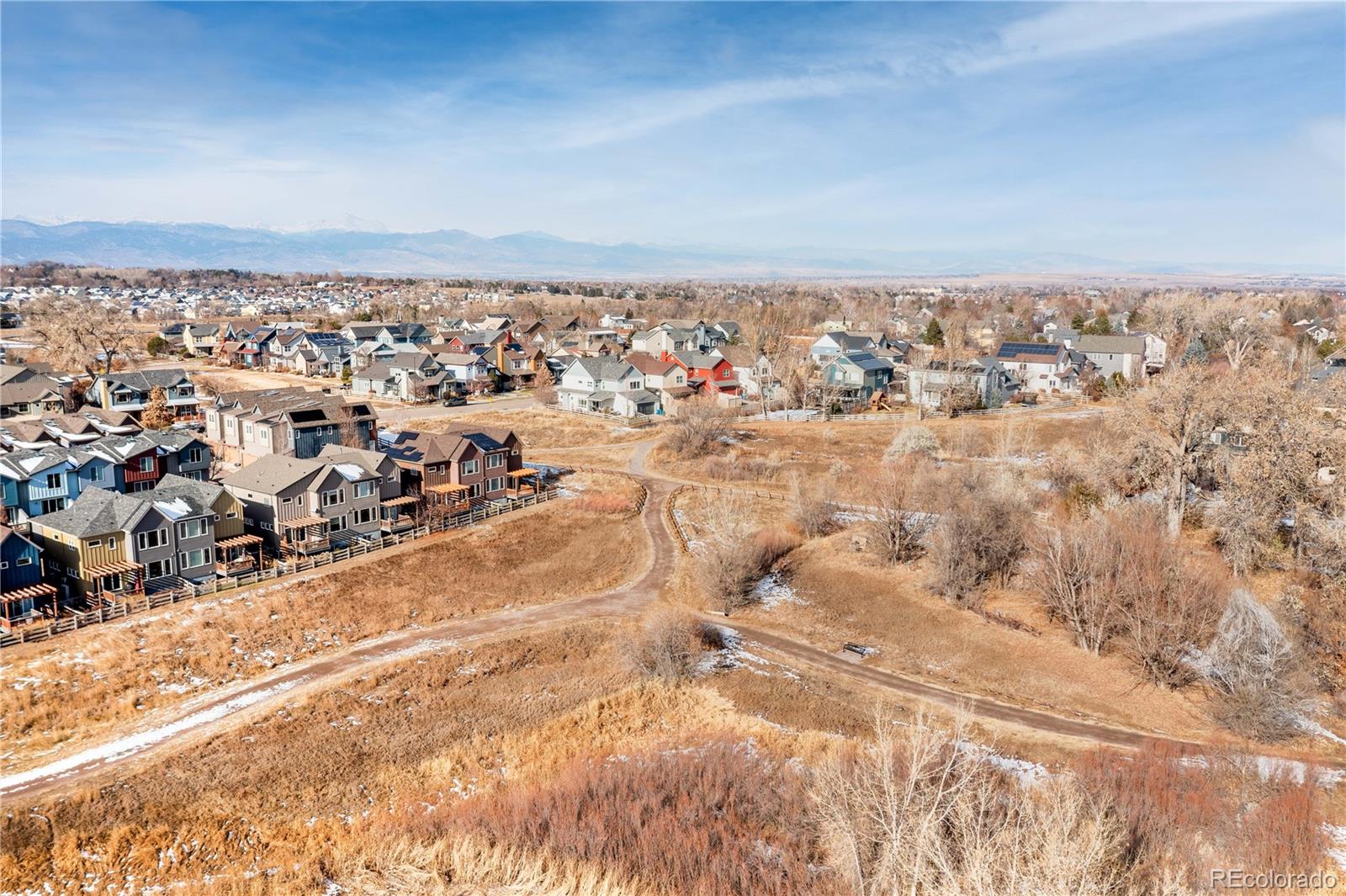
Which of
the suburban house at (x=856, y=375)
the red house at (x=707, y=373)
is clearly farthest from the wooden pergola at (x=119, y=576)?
the suburban house at (x=856, y=375)

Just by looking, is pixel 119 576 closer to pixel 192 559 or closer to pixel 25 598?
pixel 192 559

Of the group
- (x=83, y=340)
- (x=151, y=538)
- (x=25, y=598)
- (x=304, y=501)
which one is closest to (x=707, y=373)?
(x=304, y=501)

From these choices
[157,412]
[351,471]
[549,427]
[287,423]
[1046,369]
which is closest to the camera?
[351,471]

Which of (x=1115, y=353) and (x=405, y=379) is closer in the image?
(x=405, y=379)

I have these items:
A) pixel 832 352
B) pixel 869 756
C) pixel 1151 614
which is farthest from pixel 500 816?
pixel 832 352

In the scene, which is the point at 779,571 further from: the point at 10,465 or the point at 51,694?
the point at 10,465

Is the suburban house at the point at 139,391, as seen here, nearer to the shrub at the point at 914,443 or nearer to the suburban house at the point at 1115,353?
the shrub at the point at 914,443
